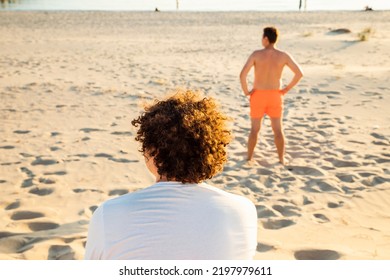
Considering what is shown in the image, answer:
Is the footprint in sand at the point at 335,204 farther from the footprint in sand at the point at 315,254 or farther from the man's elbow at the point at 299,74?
the man's elbow at the point at 299,74

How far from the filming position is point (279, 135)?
4984 mm

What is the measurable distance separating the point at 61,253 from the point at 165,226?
1.86 metres

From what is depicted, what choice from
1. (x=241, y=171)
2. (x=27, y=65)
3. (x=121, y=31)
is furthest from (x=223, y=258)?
(x=121, y=31)

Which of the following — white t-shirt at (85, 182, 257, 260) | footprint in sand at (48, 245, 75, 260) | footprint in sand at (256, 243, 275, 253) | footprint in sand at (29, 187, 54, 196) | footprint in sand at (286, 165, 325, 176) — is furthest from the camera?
footprint in sand at (286, 165, 325, 176)

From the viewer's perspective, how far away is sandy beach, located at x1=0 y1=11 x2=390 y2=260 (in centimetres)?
343

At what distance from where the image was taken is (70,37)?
1981cm

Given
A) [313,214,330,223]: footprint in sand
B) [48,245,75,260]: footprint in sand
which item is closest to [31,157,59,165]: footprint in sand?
[48,245,75,260]: footprint in sand

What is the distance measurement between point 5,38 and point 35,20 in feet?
31.7

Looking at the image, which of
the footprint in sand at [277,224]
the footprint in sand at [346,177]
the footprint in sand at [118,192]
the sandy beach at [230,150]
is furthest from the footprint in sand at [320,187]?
the footprint in sand at [118,192]

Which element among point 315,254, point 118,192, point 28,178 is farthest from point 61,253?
point 315,254

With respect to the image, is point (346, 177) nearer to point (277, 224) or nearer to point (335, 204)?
point (335, 204)

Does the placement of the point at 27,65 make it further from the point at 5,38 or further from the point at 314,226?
the point at 314,226

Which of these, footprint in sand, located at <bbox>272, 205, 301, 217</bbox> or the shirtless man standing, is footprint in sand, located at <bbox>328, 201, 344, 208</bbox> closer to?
footprint in sand, located at <bbox>272, 205, 301, 217</bbox>
